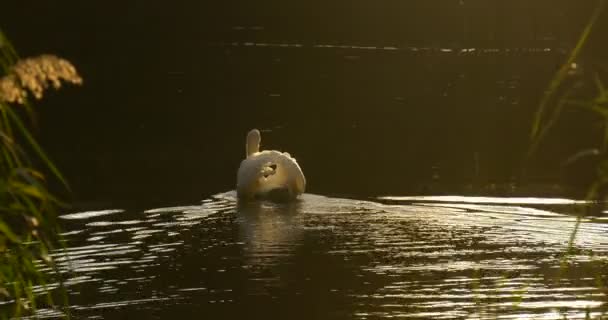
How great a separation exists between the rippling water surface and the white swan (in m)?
0.18

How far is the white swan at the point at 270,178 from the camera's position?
14766 mm

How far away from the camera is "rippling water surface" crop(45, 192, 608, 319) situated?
9359 mm

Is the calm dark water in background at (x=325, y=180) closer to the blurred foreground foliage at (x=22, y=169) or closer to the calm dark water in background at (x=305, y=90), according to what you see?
the calm dark water in background at (x=305, y=90)

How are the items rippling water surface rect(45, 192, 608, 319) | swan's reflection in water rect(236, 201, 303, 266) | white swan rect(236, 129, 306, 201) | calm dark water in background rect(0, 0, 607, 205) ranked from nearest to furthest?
rippling water surface rect(45, 192, 608, 319) < swan's reflection in water rect(236, 201, 303, 266) < white swan rect(236, 129, 306, 201) < calm dark water in background rect(0, 0, 607, 205)

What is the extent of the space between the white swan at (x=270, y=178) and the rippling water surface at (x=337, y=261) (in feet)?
0.59

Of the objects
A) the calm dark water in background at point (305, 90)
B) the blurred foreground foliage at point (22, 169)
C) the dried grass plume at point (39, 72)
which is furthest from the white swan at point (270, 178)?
the dried grass plume at point (39, 72)

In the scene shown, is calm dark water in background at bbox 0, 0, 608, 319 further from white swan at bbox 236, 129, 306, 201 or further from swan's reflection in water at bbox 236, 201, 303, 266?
white swan at bbox 236, 129, 306, 201

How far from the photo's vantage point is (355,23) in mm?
59688

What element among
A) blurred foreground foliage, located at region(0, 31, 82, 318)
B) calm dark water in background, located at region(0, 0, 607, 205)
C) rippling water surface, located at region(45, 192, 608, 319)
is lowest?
rippling water surface, located at region(45, 192, 608, 319)

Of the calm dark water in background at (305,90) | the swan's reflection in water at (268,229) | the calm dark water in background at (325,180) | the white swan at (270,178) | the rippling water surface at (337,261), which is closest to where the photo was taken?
the rippling water surface at (337,261)

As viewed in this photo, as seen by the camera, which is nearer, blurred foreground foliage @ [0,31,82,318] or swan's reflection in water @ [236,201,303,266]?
blurred foreground foliage @ [0,31,82,318]

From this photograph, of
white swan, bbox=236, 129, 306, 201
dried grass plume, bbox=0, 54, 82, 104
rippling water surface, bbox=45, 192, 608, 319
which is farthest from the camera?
white swan, bbox=236, 129, 306, 201

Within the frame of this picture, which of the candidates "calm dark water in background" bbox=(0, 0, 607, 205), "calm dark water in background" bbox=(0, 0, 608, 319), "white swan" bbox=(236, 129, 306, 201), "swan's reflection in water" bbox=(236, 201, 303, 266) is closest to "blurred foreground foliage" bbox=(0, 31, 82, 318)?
"calm dark water in background" bbox=(0, 0, 608, 319)

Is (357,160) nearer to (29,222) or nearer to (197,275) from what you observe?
(197,275)
